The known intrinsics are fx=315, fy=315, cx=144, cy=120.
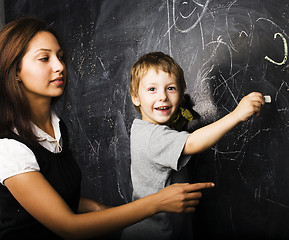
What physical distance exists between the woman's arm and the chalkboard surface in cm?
52

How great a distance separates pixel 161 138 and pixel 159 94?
20cm

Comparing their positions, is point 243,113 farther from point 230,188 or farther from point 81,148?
point 81,148

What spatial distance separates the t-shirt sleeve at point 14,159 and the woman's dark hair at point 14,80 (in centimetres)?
5

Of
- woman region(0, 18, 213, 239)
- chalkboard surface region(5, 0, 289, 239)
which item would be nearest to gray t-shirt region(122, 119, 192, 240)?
woman region(0, 18, 213, 239)

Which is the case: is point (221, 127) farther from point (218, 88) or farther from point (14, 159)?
point (14, 159)

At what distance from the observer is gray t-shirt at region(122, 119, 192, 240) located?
1.02 meters

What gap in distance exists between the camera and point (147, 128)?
1.13 m

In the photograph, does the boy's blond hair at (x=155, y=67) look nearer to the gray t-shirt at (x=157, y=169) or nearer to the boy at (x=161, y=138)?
the boy at (x=161, y=138)

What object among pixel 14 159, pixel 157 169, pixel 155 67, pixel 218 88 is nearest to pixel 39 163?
pixel 14 159

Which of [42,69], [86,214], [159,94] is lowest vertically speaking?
[86,214]

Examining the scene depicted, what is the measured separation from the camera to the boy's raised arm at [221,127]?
97 centimetres

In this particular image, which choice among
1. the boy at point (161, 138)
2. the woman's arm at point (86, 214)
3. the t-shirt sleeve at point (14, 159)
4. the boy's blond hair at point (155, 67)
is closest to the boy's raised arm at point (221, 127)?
the boy at point (161, 138)

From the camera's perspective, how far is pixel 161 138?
104cm

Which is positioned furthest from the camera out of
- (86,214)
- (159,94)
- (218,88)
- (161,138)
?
(218,88)
